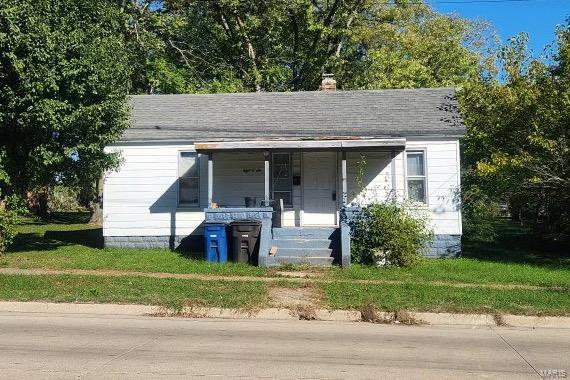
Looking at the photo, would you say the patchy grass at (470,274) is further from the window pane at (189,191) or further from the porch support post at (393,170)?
the window pane at (189,191)

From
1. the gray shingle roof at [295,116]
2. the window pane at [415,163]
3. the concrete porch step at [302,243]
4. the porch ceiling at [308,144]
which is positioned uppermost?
the gray shingle roof at [295,116]

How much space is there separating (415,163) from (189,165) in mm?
6580

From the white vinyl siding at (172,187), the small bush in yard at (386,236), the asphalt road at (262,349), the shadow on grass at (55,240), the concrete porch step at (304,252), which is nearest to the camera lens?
the asphalt road at (262,349)

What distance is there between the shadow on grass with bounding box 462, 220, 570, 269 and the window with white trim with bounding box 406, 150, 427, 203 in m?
2.13

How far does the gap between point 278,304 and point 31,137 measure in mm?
7381

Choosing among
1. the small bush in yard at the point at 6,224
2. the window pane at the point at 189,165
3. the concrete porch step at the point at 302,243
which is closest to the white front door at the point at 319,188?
the concrete porch step at the point at 302,243

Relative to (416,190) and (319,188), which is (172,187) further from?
(416,190)

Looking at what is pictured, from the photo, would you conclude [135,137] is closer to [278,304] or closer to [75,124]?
[75,124]

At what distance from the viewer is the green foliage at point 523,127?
13.2 m

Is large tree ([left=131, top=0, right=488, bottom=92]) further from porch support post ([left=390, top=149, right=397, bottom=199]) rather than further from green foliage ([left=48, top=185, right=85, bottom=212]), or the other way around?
green foliage ([left=48, top=185, right=85, bottom=212])

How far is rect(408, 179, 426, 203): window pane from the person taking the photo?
16.3m

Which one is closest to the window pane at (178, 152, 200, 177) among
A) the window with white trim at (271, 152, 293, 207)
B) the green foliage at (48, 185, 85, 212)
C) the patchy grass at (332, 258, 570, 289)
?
the window with white trim at (271, 152, 293, 207)

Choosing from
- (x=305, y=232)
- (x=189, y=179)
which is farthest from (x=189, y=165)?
(x=305, y=232)

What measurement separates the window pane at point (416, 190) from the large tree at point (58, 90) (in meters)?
8.01
